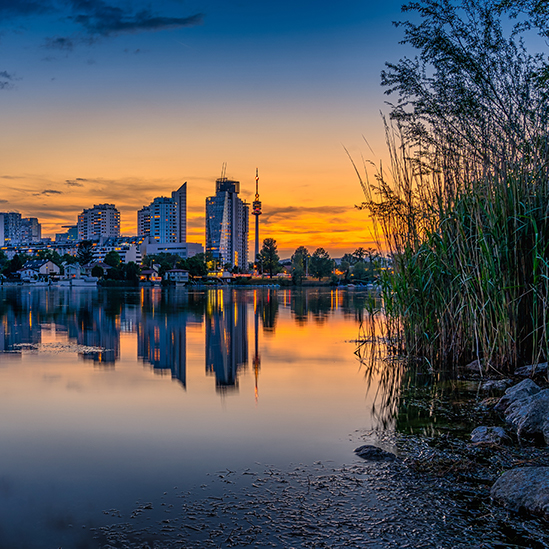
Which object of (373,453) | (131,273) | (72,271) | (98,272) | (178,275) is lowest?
(373,453)

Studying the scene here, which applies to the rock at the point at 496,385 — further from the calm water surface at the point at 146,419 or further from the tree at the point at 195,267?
the tree at the point at 195,267

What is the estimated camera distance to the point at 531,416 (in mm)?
5832

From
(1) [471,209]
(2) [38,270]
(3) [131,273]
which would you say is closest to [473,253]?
(1) [471,209]

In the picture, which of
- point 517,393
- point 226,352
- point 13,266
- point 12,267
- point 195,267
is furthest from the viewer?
point 195,267

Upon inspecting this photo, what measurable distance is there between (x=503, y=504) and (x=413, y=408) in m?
3.22

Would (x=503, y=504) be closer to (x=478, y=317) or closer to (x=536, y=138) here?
(x=478, y=317)

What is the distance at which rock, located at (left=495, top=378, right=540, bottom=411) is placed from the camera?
21.8ft

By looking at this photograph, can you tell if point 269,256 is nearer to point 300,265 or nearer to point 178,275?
point 300,265

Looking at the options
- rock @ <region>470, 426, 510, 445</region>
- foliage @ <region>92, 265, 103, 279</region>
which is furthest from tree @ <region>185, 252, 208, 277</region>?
rock @ <region>470, 426, 510, 445</region>

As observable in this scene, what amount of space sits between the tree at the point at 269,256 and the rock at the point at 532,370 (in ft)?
482

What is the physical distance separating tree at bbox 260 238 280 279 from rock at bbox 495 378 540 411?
148234 millimetres

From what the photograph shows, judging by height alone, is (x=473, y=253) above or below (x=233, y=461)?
above

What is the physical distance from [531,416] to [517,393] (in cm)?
93

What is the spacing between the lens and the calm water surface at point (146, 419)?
4.39 metres
